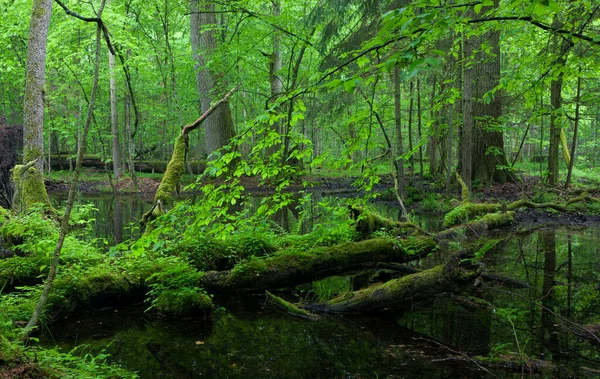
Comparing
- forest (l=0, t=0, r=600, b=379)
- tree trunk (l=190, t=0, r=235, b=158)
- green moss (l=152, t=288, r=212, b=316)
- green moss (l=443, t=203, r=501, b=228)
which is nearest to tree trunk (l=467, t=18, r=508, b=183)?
green moss (l=443, t=203, r=501, b=228)

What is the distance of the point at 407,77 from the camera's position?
7.97 feet

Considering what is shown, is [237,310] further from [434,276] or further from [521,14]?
[521,14]

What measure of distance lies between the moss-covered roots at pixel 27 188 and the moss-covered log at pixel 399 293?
619cm

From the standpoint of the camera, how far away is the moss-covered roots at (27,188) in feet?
26.8

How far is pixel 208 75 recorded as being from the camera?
15.1 metres

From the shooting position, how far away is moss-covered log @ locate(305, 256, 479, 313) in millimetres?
5168

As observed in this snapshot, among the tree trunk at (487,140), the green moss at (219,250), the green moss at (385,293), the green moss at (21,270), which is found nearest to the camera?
the green moss at (385,293)

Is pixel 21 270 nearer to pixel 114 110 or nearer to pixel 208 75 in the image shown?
pixel 208 75

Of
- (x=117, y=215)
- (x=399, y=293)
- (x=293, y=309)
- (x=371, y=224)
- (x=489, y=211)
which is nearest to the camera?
(x=293, y=309)

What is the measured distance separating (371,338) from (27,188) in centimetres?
751

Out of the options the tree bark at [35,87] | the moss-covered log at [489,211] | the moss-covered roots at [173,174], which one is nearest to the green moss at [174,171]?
the moss-covered roots at [173,174]

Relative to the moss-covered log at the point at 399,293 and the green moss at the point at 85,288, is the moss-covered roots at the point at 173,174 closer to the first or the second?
the green moss at the point at 85,288

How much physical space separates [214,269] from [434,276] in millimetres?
3182

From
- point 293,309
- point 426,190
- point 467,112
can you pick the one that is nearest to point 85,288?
point 293,309
